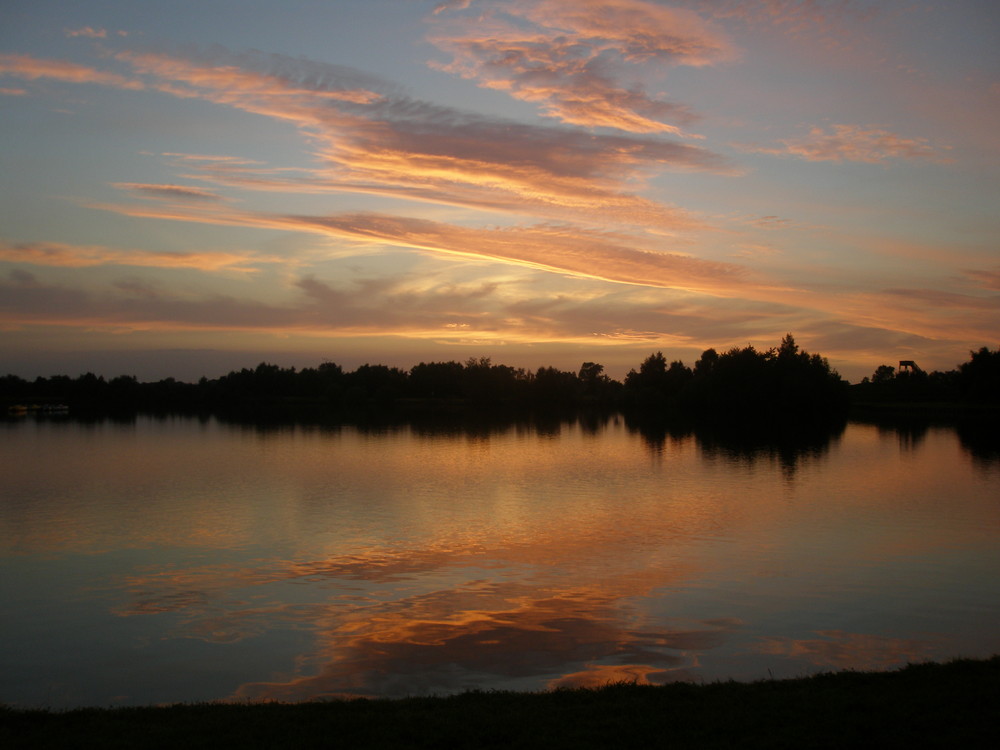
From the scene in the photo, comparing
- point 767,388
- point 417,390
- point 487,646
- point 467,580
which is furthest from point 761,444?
point 417,390

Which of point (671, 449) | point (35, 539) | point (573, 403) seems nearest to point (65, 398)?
point (573, 403)

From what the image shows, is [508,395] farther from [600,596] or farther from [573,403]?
[600,596]

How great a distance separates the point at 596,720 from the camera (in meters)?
6.83

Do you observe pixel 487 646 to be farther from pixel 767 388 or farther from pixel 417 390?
pixel 417 390

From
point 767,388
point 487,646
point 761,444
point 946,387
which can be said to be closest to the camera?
point 487,646

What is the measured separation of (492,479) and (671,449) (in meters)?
19.4

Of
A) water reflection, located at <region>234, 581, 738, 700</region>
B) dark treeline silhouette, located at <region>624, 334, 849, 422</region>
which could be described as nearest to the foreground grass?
water reflection, located at <region>234, 581, 738, 700</region>

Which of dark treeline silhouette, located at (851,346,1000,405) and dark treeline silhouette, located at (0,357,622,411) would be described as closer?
dark treeline silhouette, located at (851,346,1000,405)

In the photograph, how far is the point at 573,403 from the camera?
148m

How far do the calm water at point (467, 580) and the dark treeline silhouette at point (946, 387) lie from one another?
285 feet

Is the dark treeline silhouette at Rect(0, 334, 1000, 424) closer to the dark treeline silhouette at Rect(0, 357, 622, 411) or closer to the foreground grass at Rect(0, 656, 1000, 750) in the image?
the dark treeline silhouette at Rect(0, 357, 622, 411)

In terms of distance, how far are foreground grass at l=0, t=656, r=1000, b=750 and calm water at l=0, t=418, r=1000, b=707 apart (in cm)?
151

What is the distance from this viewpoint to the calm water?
971 cm

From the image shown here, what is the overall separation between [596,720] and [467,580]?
788 cm
